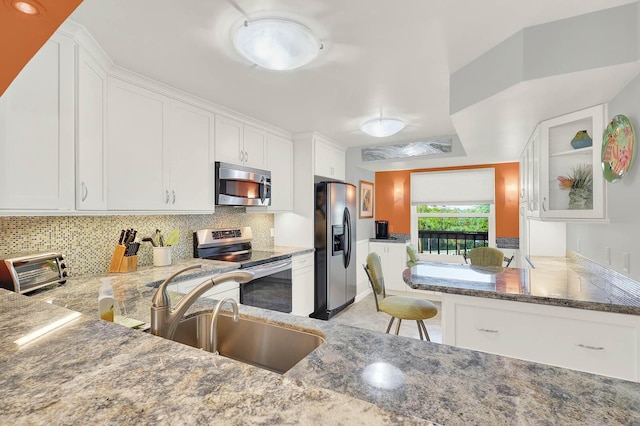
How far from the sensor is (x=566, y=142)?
2203 millimetres

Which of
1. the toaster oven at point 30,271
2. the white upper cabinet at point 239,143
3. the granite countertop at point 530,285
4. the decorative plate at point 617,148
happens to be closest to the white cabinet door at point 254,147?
the white upper cabinet at point 239,143

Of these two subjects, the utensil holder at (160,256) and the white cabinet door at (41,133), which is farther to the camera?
the utensil holder at (160,256)

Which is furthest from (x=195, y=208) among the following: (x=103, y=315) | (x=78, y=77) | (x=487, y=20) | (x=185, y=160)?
(x=487, y=20)

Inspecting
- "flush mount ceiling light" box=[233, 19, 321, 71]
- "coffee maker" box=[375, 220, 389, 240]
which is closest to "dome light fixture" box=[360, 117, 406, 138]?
"flush mount ceiling light" box=[233, 19, 321, 71]

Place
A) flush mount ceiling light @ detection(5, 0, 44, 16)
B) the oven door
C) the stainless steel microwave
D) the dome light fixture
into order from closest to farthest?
flush mount ceiling light @ detection(5, 0, 44, 16) → the oven door → the stainless steel microwave → the dome light fixture

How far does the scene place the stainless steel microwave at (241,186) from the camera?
2.91 meters

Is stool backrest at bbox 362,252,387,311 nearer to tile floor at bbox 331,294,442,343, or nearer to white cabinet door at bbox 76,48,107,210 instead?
tile floor at bbox 331,294,442,343

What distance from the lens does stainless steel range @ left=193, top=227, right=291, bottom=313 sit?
Answer: 112 inches

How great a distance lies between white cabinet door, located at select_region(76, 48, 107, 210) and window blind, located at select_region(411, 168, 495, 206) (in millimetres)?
4433

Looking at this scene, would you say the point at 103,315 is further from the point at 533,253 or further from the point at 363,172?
the point at 363,172

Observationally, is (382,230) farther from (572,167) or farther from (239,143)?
(572,167)

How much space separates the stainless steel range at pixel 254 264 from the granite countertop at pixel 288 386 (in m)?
1.90

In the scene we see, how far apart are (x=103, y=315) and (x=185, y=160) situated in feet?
5.64

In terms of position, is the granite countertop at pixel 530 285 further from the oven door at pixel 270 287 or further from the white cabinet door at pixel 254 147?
the white cabinet door at pixel 254 147
